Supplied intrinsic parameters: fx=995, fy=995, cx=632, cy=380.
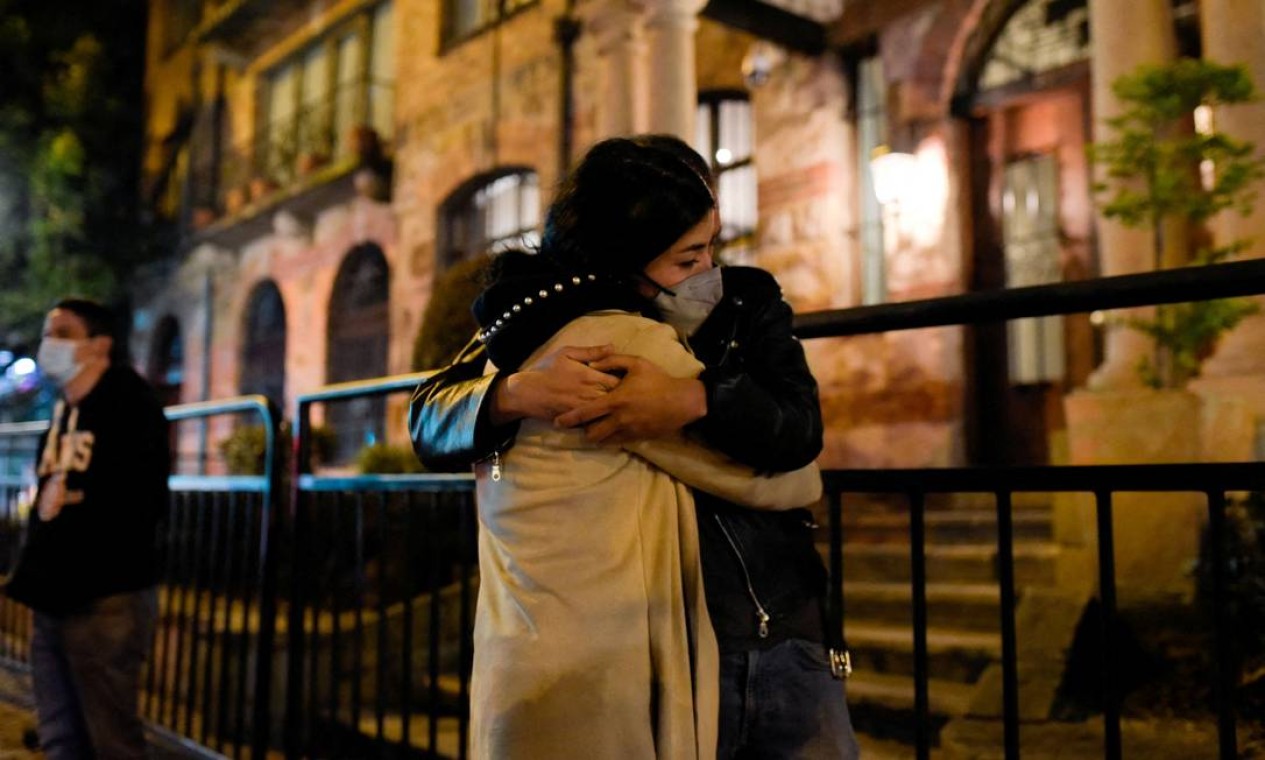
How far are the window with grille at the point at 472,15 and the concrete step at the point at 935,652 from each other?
8879 millimetres

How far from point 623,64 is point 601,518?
7.41 meters

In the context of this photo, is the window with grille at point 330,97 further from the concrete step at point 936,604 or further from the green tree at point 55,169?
the concrete step at point 936,604

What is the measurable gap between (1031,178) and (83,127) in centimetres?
1557

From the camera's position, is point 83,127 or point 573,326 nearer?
point 573,326

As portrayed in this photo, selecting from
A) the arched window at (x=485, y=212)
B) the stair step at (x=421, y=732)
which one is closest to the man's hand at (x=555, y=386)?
the stair step at (x=421, y=732)

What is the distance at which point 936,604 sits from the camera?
5.47 m

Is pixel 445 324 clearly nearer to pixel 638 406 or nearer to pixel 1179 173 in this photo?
pixel 1179 173

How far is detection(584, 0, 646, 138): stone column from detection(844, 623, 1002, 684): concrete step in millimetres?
4767

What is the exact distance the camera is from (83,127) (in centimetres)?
1684

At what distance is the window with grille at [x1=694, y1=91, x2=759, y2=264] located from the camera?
967 centimetres

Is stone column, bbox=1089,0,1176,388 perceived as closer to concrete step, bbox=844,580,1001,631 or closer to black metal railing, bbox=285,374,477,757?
concrete step, bbox=844,580,1001,631

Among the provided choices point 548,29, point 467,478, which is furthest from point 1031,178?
point 467,478

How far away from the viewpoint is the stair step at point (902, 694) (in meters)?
4.39

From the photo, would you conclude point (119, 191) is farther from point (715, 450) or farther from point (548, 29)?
point (715, 450)
